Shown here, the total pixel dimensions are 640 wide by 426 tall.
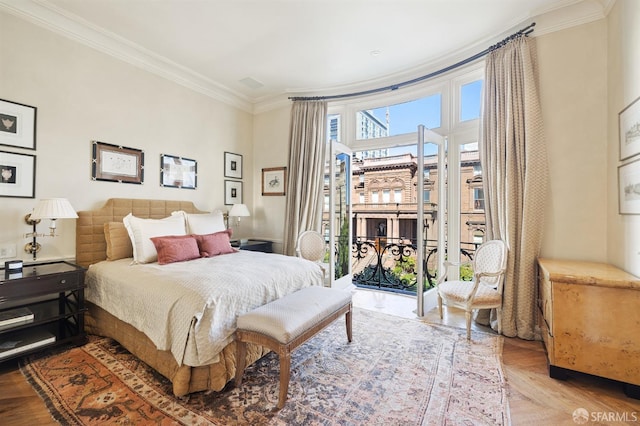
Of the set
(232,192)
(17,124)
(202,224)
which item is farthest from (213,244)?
(17,124)

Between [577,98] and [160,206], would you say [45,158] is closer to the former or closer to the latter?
[160,206]

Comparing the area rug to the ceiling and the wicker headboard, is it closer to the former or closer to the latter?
the wicker headboard

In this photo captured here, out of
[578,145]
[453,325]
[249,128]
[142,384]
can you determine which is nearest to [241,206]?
[249,128]

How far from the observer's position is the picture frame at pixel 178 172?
3662mm

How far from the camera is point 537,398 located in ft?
5.99

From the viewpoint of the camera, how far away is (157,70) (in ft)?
11.6

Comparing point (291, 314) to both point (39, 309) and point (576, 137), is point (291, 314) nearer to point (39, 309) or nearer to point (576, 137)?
point (39, 309)

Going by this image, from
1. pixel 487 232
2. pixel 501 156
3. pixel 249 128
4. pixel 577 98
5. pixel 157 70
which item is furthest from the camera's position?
pixel 249 128

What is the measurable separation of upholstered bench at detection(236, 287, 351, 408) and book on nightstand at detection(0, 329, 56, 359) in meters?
1.67

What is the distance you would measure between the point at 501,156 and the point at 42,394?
4209 mm

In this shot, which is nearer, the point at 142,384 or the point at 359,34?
the point at 142,384

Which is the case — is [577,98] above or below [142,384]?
above

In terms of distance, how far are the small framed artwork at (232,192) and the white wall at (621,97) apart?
4498 mm

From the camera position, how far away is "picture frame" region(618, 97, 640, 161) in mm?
1970
